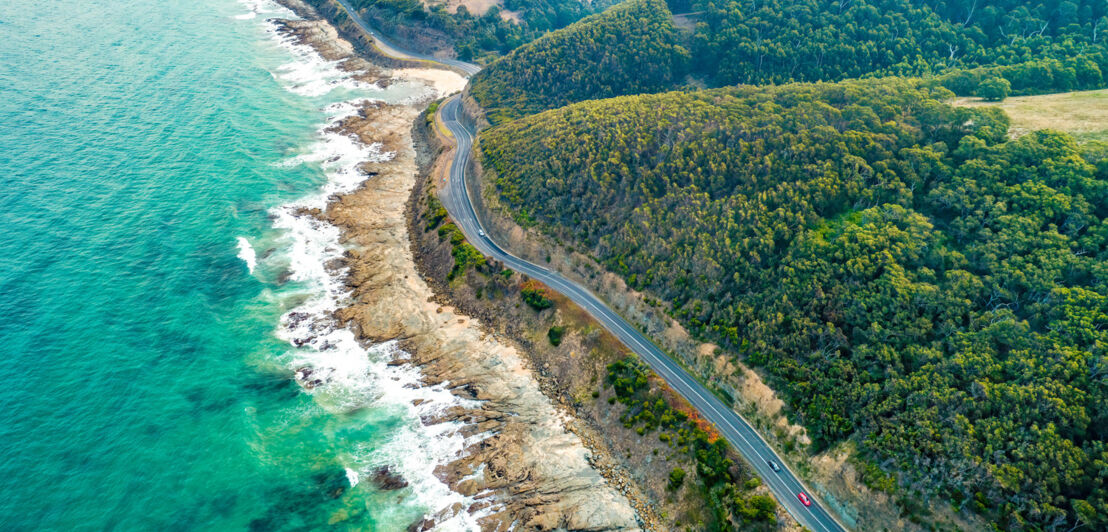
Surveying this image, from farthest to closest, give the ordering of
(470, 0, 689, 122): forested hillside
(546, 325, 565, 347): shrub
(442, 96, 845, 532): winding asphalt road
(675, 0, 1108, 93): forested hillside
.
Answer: (470, 0, 689, 122): forested hillside < (675, 0, 1108, 93): forested hillside < (546, 325, 565, 347): shrub < (442, 96, 845, 532): winding asphalt road

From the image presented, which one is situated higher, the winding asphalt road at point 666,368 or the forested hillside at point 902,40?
the forested hillside at point 902,40

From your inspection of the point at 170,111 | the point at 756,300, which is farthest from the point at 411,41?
the point at 756,300

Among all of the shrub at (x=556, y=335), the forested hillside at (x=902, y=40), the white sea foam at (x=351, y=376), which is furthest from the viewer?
the forested hillside at (x=902, y=40)

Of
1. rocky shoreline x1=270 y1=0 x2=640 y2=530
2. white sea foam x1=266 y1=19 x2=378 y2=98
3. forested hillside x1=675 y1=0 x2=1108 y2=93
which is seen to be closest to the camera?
rocky shoreline x1=270 y1=0 x2=640 y2=530

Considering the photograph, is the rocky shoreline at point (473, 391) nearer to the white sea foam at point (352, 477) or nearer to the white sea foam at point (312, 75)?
the white sea foam at point (352, 477)

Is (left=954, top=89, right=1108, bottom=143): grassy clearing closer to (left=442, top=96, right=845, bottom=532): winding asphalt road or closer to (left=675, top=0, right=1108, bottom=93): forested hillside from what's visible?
(left=675, top=0, right=1108, bottom=93): forested hillside

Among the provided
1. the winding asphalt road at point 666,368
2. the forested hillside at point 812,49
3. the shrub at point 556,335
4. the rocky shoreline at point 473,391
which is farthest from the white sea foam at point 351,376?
the forested hillside at point 812,49

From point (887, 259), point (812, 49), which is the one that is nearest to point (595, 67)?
point (812, 49)

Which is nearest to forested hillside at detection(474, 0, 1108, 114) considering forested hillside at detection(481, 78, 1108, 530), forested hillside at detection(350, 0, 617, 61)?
forested hillside at detection(481, 78, 1108, 530)
